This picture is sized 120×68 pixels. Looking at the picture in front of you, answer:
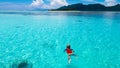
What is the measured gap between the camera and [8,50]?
1234cm

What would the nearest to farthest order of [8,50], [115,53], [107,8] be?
[115,53] < [8,50] < [107,8]

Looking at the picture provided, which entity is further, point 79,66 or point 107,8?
point 107,8

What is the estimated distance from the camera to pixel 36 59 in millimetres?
10734

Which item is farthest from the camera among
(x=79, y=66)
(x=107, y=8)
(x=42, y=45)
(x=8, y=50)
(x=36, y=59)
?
(x=107, y=8)

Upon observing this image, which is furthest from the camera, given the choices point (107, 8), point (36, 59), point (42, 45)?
point (107, 8)

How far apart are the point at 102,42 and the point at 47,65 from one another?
6500mm

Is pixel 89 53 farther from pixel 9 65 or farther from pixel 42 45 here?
pixel 9 65

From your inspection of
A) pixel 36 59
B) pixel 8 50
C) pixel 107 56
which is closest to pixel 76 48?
pixel 107 56

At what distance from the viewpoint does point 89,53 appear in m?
11.7

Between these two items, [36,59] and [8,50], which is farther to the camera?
[8,50]

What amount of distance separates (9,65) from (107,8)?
140 metres

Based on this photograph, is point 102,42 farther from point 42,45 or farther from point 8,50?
point 8,50

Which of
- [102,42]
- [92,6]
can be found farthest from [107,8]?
[102,42]

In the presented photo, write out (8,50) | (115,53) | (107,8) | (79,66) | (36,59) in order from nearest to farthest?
(79,66) < (36,59) < (115,53) < (8,50) < (107,8)
